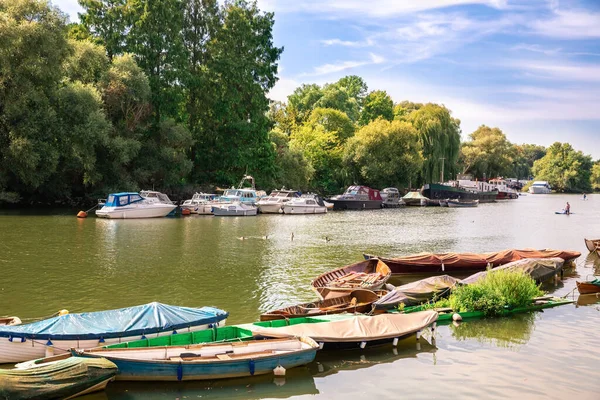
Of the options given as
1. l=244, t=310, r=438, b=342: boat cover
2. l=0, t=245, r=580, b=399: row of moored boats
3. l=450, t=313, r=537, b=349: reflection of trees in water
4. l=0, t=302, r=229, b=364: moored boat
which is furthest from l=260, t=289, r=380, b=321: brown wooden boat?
l=450, t=313, r=537, b=349: reflection of trees in water

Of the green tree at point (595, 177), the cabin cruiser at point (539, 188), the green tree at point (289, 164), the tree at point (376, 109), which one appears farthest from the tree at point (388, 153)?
the green tree at point (595, 177)

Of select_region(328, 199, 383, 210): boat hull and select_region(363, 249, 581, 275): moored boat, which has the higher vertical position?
select_region(328, 199, 383, 210): boat hull

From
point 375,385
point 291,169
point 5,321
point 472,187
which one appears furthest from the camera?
point 472,187

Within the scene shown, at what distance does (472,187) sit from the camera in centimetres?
9912

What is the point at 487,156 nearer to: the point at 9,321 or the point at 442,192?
the point at 442,192

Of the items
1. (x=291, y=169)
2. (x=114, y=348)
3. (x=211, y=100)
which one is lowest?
(x=114, y=348)

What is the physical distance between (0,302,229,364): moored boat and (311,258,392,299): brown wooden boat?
208 inches

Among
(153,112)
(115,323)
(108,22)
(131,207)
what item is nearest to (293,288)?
(115,323)

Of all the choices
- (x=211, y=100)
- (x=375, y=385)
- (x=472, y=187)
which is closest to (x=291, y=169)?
(x=211, y=100)

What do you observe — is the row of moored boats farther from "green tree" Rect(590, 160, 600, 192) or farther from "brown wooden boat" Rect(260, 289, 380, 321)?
"green tree" Rect(590, 160, 600, 192)

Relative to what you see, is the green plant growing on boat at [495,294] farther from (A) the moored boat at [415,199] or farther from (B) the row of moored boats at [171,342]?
(A) the moored boat at [415,199]

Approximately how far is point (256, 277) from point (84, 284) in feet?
23.4

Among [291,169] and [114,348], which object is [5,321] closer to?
[114,348]

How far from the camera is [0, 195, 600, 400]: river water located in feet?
40.3
